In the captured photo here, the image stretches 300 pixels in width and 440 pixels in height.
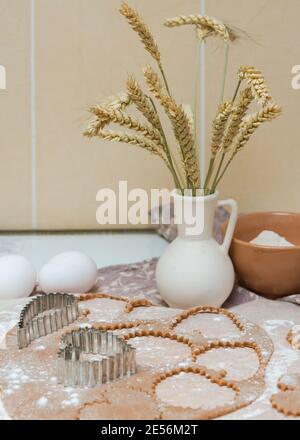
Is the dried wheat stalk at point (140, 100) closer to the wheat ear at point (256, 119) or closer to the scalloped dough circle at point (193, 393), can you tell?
the wheat ear at point (256, 119)

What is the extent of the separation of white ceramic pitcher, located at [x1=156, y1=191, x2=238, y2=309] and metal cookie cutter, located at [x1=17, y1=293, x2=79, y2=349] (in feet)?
0.52

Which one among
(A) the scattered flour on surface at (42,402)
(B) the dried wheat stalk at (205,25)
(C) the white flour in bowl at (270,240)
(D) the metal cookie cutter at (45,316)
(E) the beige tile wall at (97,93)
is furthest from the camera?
(E) the beige tile wall at (97,93)

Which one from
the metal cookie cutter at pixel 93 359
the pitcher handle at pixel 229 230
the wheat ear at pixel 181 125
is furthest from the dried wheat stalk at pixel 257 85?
the metal cookie cutter at pixel 93 359

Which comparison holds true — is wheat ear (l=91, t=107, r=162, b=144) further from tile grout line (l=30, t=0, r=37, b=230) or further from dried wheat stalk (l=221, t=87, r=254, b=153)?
tile grout line (l=30, t=0, r=37, b=230)

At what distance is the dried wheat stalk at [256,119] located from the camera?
98 centimetres

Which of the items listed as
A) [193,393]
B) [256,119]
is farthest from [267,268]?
[193,393]

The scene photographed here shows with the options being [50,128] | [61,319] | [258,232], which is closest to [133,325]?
[61,319]

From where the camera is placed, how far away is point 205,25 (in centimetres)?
107

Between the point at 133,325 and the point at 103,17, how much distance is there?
69 centimetres

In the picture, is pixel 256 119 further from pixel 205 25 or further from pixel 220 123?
pixel 205 25

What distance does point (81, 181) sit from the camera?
4.87 ft

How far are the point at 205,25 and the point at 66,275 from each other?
444 mm

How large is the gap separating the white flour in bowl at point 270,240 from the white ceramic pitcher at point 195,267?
4.1 inches
